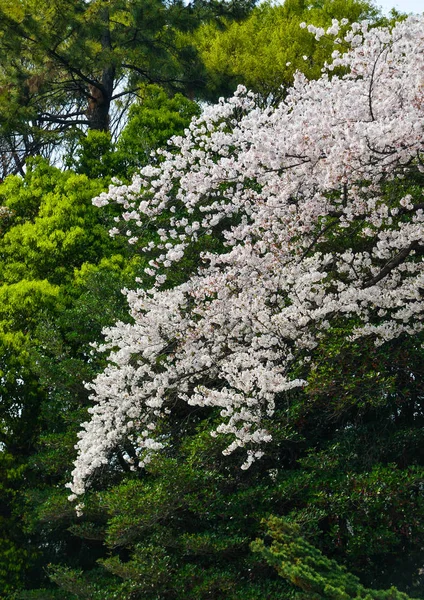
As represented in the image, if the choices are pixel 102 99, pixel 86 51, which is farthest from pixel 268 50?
pixel 86 51

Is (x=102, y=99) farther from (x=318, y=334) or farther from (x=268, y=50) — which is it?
(x=318, y=334)

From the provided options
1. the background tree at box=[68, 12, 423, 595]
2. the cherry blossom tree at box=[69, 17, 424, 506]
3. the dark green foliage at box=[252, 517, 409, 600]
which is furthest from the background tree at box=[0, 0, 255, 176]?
the dark green foliage at box=[252, 517, 409, 600]

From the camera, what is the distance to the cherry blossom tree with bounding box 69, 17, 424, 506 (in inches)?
299

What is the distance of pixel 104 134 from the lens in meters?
17.3

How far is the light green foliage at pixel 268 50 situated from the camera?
20875 millimetres

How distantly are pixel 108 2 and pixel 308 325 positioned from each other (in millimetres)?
12478

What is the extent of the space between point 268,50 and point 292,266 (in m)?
14.1

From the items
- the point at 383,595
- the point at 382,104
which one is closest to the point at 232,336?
the point at 382,104

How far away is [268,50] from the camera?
21422 millimetres

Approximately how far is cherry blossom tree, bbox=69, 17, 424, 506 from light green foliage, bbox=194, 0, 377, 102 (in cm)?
1069

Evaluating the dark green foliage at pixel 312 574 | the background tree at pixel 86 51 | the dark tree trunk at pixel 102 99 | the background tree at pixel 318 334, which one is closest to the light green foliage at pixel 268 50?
the background tree at pixel 86 51

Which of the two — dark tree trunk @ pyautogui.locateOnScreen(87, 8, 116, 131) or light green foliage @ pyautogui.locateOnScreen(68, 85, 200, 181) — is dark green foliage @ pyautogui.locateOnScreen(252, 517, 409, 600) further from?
dark tree trunk @ pyautogui.locateOnScreen(87, 8, 116, 131)

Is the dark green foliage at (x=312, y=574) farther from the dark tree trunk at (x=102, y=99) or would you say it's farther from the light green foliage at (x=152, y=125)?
the dark tree trunk at (x=102, y=99)

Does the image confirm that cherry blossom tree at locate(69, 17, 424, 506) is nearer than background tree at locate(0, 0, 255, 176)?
Yes
